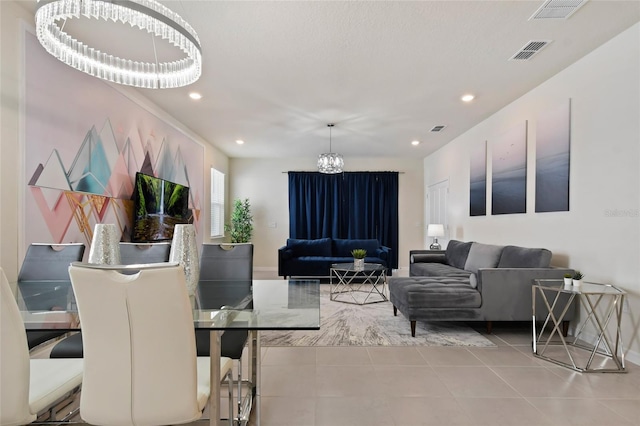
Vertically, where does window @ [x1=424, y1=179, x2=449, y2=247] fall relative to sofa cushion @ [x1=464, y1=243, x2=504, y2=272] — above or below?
above

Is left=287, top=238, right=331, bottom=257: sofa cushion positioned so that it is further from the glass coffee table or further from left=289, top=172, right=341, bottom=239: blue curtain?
the glass coffee table

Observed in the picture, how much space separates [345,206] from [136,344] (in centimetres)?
734

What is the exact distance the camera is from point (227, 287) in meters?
2.25

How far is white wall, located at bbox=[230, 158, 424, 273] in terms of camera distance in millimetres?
8461

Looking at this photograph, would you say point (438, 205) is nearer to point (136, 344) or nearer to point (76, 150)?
point (76, 150)

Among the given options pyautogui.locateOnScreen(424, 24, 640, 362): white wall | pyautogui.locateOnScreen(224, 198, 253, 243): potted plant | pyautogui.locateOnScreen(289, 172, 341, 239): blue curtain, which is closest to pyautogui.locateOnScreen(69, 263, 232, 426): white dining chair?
pyautogui.locateOnScreen(424, 24, 640, 362): white wall

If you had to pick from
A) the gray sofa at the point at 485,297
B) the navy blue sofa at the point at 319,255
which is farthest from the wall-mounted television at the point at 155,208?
the gray sofa at the point at 485,297

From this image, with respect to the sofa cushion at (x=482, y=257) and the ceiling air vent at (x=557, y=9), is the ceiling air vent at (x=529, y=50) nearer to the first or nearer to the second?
the ceiling air vent at (x=557, y=9)

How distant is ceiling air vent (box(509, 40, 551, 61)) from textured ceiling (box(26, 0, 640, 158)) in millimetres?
61

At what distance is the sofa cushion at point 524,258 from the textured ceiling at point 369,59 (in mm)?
1858

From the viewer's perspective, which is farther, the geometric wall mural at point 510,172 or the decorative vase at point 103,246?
the geometric wall mural at point 510,172

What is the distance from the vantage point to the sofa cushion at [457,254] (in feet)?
17.3

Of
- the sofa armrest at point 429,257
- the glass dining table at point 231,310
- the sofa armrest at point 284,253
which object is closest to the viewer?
the glass dining table at point 231,310

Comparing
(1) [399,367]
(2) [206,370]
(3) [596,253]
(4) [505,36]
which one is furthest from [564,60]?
(2) [206,370]
